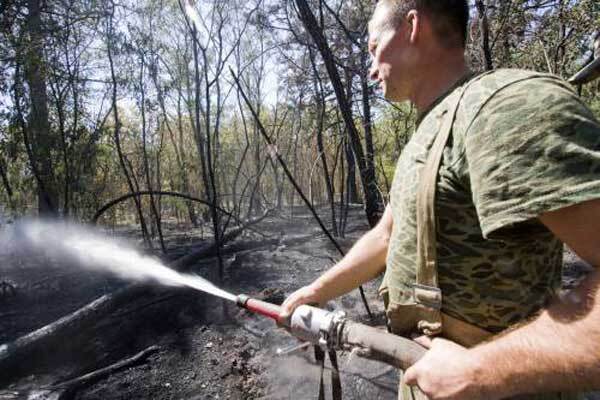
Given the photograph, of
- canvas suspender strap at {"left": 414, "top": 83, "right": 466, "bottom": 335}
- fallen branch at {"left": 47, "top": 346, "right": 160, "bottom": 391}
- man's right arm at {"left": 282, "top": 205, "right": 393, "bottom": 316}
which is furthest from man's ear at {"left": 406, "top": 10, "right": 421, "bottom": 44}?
fallen branch at {"left": 47, "top": 346, "right": 160, "bottom": 391}

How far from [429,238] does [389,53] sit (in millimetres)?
741

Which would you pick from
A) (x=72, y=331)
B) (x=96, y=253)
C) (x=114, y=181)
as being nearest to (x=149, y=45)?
(x=96, y=253)

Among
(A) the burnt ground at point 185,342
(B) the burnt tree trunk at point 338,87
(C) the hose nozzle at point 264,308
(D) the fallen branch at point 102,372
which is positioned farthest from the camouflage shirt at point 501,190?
(D) the fallen branch at point 102,372

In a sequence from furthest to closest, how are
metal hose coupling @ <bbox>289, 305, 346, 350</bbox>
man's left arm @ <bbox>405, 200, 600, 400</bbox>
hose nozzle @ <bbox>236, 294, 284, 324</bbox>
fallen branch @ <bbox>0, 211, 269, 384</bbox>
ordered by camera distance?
fallen branch @ <bbox>0, 211, 269, 384</bbox>, hose nozzle @ <bbox>236, 294, 284, 324</bbox>, metal hose coupling @ <bbox>289, 305, 346, 350</bbox>, man's left arm @ <bbox>405, 200, 600, 400</bbox>

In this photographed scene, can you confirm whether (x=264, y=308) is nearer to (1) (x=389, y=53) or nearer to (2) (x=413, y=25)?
(1) (x=389, y=53)

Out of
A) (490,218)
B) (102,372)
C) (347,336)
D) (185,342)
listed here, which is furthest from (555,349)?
(185,342)

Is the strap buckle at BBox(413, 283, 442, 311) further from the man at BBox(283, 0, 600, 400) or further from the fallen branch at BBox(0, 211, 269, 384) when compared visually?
the fallen branch at BBox(0, 211, 269, 384)

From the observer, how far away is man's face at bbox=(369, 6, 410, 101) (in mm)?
1399

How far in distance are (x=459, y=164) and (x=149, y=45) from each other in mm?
13245

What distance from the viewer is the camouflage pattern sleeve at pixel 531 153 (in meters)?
0.85

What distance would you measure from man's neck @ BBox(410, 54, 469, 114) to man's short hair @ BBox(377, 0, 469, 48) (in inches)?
2.2

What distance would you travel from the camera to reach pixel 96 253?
9.89 meters

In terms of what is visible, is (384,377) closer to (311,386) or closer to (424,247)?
(311,386)

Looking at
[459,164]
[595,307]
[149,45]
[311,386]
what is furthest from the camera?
[149,45]
